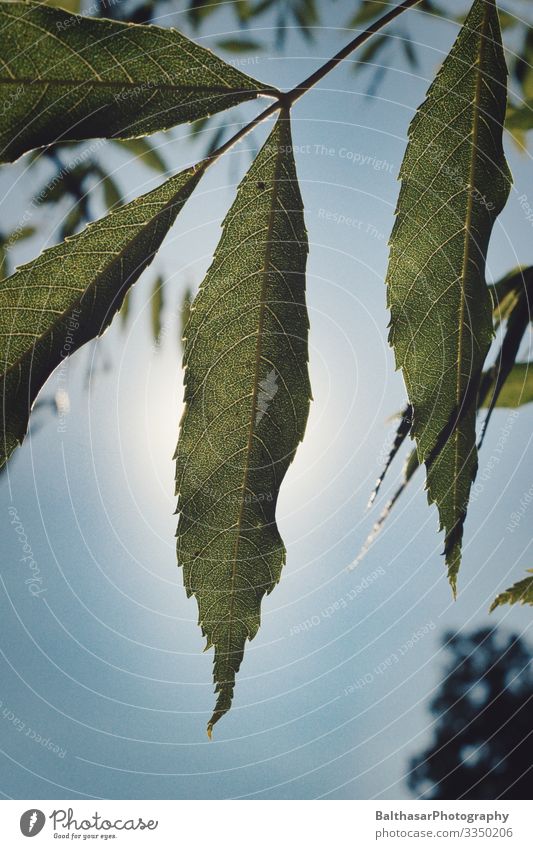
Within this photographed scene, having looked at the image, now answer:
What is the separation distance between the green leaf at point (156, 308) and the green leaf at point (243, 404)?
218 millimetres

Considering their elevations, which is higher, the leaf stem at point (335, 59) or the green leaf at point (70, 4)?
the green leaf at point (70, 4)

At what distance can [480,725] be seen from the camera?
789 mm

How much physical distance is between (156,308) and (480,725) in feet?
2.11

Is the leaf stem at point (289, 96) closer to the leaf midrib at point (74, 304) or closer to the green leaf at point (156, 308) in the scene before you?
the leaf midrib at point (74, 304)

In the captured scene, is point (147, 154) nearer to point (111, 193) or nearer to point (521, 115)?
point (111, 193)

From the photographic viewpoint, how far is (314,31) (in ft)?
1.91

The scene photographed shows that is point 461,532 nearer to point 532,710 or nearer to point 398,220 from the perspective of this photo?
point 398,220

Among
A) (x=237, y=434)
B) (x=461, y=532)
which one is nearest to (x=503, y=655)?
(x=461, y=532)

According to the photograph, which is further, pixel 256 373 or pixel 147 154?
pixel 147 154

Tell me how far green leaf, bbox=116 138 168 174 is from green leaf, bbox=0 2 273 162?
0.72ft

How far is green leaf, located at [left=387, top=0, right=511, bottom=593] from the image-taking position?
1.20 feet

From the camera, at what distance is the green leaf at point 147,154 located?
22.0 inches

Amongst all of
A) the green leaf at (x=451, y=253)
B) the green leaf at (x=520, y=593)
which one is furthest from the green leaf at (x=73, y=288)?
the green leaf at (x=520, y=593)
